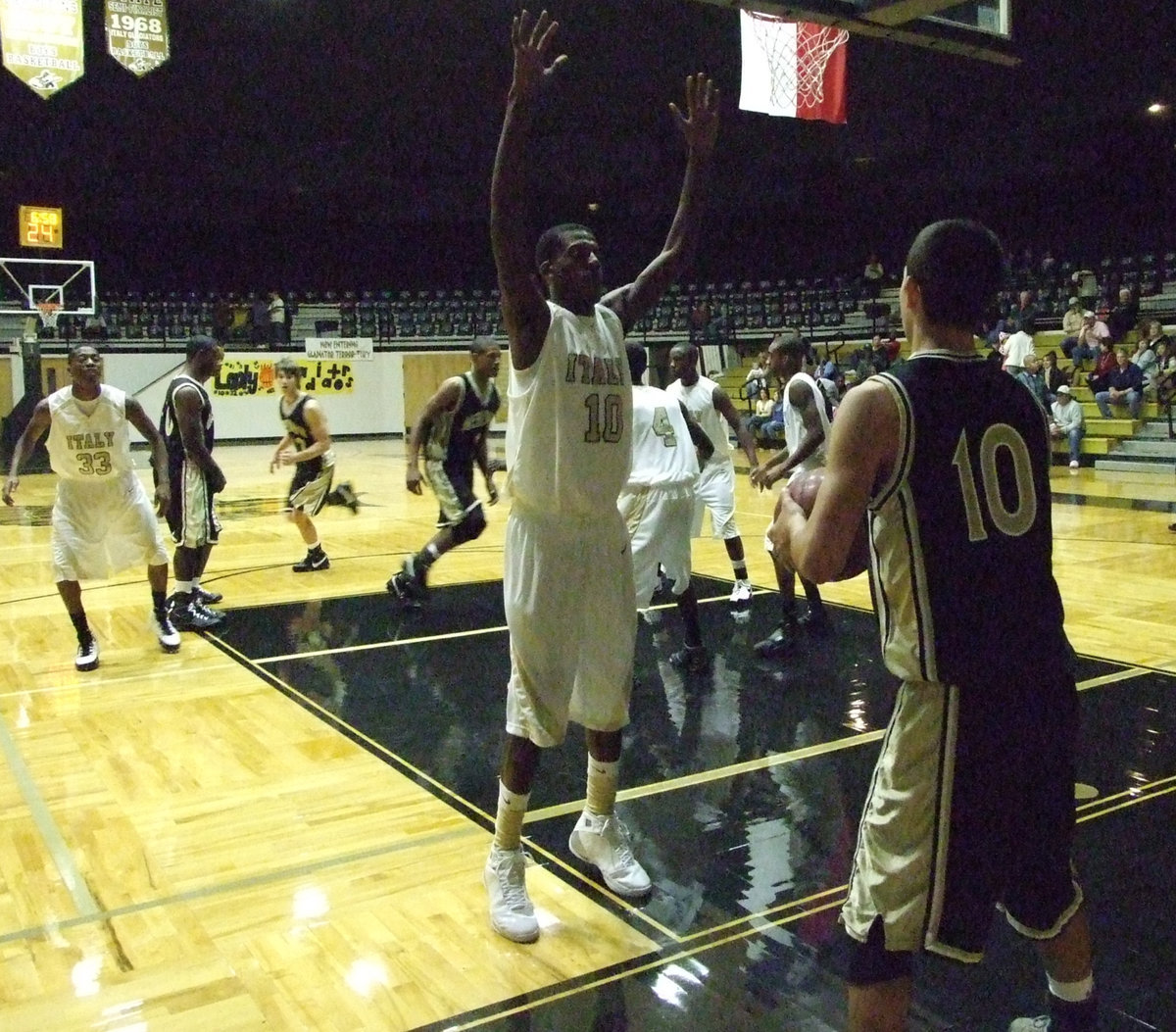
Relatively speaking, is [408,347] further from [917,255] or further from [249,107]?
[917,255]

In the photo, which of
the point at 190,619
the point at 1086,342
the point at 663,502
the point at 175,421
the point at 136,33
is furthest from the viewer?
the point at 1086,342

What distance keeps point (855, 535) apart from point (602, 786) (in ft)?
5.37

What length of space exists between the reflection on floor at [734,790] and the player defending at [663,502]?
37 centimetres

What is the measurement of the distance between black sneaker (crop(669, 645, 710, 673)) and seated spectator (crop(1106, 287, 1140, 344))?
14507mm

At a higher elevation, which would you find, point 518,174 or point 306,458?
point 518,174

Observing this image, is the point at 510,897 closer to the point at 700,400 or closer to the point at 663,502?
→ the point at 663,502

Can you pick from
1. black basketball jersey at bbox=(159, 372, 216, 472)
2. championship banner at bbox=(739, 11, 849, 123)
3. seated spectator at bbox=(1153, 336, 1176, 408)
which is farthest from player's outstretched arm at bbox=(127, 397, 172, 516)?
seated spectator at bbox=(1153, 336, 1176, 408)

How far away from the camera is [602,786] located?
339 cm

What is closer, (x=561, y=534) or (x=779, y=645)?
(x=561, y=534)

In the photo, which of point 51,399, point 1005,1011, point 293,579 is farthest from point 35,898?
point 293,579

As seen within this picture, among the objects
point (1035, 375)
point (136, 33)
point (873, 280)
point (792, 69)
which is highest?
point (136, 33)

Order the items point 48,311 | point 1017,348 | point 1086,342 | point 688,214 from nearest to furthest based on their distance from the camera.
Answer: point 688,214, point 1017,348, point 1086,342, point 48,311

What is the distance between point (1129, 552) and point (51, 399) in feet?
26.2

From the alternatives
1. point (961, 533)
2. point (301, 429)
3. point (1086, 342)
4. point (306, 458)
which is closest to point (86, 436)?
point (306, 458)
